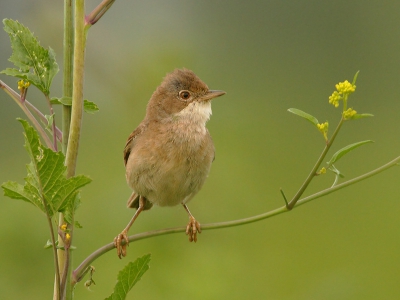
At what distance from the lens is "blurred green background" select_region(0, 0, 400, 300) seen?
376cm

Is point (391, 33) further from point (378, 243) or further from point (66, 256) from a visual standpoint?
point (66, 256)

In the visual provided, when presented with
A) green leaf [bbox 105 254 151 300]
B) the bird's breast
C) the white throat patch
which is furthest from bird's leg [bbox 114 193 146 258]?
green leaf [bbox 105 254 151 300]

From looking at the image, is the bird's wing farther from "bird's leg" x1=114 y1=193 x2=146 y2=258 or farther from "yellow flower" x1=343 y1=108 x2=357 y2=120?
"yellow flower" x1=343 y1=108 x2=357 y2=120

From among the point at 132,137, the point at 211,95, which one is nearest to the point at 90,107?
the point at 132,137

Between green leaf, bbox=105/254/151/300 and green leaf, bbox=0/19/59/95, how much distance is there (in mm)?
727

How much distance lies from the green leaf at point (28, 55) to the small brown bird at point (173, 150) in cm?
155

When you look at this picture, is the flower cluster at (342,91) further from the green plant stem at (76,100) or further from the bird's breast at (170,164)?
the bird's breast at (170,164)

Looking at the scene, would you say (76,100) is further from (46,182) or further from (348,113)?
(348,113)

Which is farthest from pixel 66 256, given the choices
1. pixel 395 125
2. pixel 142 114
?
pixel 395 125

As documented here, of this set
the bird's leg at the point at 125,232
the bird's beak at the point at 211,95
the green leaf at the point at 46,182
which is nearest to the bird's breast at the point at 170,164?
the bird's leg at the point at 125,232

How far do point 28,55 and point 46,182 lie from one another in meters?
0.63

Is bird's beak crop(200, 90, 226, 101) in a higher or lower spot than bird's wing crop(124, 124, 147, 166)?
higher

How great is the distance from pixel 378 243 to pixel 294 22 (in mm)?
4698

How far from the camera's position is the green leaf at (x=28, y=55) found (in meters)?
2.47
